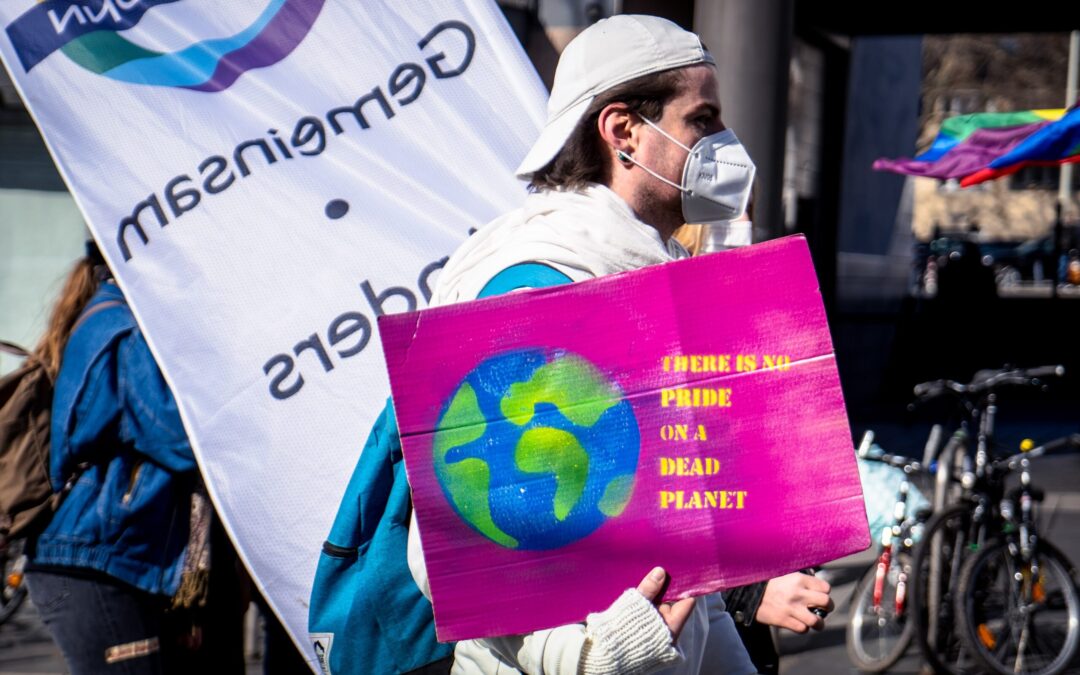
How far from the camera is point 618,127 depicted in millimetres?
2020

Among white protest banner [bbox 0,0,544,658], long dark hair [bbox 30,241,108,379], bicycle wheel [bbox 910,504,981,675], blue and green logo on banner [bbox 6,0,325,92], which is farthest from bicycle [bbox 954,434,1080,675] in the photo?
blue and green logo on banner [bbox 6,0,325,92]

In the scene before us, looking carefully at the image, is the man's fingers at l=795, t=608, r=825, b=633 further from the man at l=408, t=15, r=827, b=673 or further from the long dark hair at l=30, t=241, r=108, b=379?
the long dark hair at l=30, t=241, r=108, b=379

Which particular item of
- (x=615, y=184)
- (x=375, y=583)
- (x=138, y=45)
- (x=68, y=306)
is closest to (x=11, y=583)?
(x=68, y=306)

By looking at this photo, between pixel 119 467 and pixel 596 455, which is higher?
pixel 596 455

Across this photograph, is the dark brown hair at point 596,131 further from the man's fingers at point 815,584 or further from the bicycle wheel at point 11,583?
the bicycle wheel at point 11,583

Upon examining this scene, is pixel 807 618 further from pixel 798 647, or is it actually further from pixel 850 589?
pixel 850 589

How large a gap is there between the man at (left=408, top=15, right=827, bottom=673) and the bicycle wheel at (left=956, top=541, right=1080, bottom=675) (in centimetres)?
424

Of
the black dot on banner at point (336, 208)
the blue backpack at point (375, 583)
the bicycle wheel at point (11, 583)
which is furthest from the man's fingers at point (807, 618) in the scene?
the bicycle wheel at point (11, 583)

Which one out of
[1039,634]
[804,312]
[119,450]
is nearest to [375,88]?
[119,450]

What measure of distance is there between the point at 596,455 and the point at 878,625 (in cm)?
496

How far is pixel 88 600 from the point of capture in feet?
10.4

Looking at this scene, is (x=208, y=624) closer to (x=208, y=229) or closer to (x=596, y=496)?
(x=208, y=229)

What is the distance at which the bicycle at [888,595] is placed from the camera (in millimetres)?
6137

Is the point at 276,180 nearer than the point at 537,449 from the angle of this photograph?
No
